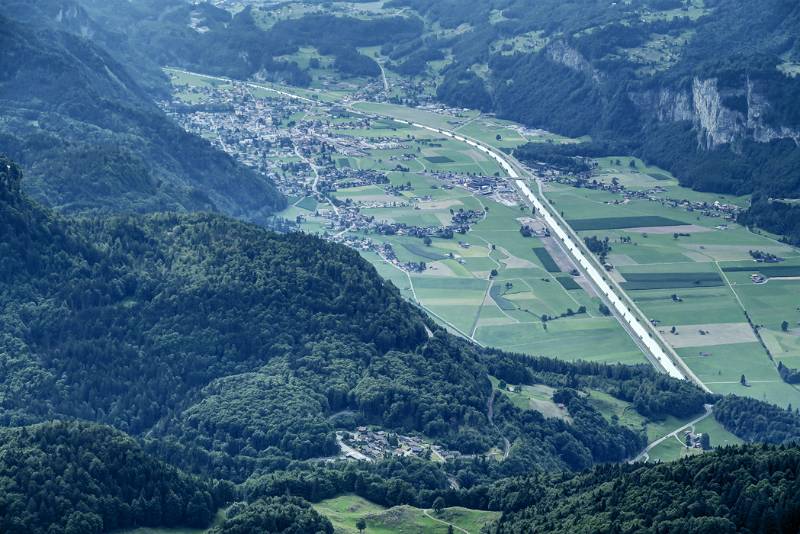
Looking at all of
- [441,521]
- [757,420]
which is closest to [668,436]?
[757,420]

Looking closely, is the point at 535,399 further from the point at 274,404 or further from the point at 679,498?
the point at 679,498

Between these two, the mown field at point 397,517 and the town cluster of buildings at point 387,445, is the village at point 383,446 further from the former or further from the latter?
the mown field at point 397,517

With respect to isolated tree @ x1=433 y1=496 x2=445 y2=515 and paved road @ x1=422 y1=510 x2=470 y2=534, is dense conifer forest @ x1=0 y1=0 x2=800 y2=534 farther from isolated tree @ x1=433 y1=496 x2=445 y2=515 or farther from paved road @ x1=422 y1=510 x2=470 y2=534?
paved road @ x1=422 y1=510 x2=470 y2=534

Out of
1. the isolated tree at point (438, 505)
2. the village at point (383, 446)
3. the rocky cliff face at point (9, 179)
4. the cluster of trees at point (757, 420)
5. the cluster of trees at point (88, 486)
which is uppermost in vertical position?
the rocky cliff face at point (9, 179)

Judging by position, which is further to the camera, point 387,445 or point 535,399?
point 535,399

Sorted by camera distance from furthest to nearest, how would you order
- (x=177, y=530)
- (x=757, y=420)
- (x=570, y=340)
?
(x=570, y=340) → (x=757, y=420) → (x=177, y=530)

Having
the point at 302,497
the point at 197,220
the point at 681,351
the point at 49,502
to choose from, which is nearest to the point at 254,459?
the point at 302,497

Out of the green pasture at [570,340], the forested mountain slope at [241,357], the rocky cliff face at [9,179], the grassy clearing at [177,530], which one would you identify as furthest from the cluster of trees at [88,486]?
the green pasture at [570,340]

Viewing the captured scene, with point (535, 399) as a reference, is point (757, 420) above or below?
below
